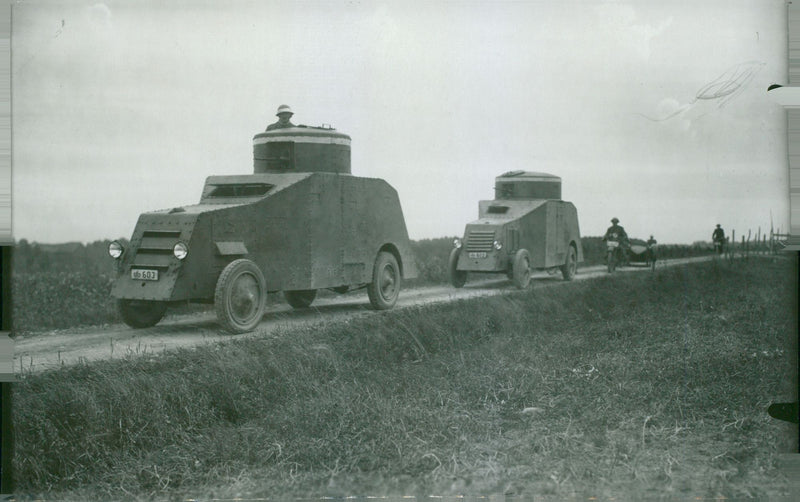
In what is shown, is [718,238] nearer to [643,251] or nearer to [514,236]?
[643,251]

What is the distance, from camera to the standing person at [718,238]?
6246 mm

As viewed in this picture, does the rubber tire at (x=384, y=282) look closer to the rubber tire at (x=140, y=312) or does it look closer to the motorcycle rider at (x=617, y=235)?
the rubber tire at (x=140, y=312)

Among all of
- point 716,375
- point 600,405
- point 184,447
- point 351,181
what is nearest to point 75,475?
point 184,447

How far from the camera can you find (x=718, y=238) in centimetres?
647

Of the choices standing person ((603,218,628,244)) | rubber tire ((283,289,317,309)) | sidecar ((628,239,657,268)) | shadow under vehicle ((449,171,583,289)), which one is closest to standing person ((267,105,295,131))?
rubber tire ((283,289,317,309))

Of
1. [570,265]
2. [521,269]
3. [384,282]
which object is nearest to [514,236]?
[521,269]

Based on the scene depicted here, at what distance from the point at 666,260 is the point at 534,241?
6339 millimetres

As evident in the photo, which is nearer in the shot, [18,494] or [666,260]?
[18,494]

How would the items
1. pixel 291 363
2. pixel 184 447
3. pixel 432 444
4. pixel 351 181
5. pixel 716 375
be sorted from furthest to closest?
pixel 351 181
pixel 291 363
pixel 716 375
pixel 184 447
pixel 432 444

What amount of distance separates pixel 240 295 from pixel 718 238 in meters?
5.02

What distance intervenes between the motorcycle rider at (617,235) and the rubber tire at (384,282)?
3.38 m

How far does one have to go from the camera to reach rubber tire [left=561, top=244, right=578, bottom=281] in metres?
16.0

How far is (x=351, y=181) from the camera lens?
9.99m

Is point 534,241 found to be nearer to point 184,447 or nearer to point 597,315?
point 597,315
